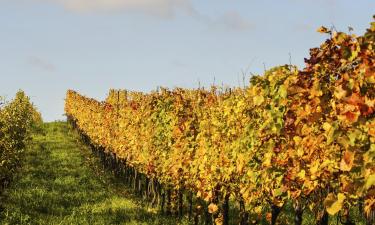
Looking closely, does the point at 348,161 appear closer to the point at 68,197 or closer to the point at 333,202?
the point at 333,202

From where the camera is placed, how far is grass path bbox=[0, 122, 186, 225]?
17.2 metres

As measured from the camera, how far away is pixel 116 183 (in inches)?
1112

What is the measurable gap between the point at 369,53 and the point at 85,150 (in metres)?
40.2

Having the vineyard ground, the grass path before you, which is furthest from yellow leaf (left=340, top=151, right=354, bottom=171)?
the grass path

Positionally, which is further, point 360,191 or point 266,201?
point 266,201

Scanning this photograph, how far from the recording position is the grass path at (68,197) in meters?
17.2

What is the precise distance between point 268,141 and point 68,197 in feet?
49.9

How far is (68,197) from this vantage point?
2166 centimetres

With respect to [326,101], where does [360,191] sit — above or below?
below

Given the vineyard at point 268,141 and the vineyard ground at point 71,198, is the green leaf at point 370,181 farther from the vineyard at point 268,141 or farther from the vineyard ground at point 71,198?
the vineyard ground at point 71,198

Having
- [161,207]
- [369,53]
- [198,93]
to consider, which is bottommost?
[161,207]

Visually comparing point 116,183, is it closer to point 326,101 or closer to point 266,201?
point 266,201

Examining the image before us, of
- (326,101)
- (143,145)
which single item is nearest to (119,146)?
(143,145)

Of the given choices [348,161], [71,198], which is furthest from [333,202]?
[71,198]
